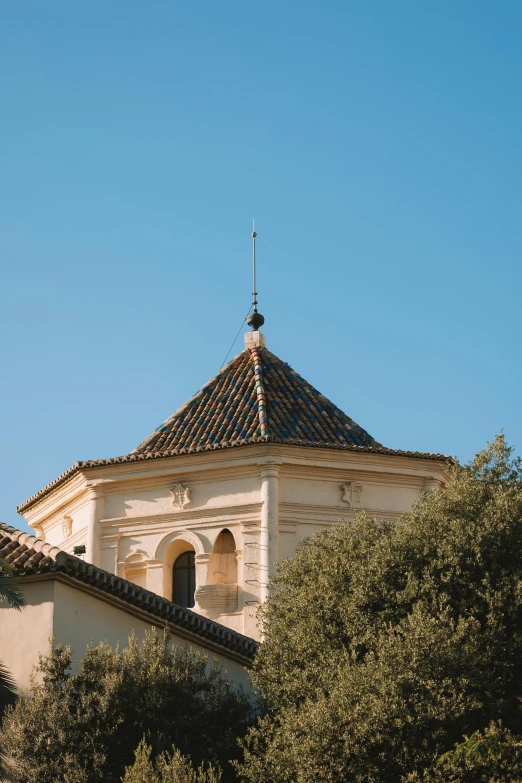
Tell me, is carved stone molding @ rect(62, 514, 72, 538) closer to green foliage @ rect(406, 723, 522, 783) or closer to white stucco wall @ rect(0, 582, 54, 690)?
white stucco wall @ rect(0, 582, 54, 690)

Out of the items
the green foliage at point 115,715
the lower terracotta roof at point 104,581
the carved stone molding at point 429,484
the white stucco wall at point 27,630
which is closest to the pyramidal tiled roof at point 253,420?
the carved stone molding at point 429,484

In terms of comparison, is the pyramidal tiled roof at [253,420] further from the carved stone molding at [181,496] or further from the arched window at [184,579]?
the arched window at [184,579]

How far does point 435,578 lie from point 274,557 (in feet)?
20.0

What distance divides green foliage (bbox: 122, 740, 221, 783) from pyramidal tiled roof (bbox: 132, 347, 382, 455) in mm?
8607

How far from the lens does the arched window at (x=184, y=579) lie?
79.4 feet

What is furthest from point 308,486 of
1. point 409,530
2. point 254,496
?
point 409,530

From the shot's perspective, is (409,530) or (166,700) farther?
(409,530)

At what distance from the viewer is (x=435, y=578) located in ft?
57.5

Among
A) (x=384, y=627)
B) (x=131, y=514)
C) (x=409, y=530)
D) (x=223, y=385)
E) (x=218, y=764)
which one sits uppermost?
(x=223, y=385)

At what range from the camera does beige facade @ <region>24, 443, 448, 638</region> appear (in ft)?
77.2

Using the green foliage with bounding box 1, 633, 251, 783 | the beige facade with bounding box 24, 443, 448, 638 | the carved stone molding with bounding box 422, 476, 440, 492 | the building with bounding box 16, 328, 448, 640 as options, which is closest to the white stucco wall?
the green foliage with bounding box 1, 633, 251, 783

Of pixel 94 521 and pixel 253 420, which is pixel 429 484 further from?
pixel 94 521

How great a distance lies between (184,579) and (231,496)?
5.77 ft

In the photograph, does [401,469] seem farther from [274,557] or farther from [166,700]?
[166,700]
